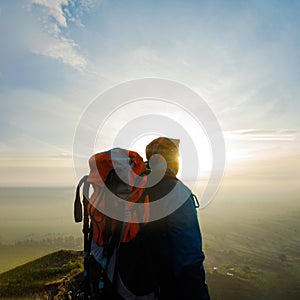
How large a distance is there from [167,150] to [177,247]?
149 centimetres

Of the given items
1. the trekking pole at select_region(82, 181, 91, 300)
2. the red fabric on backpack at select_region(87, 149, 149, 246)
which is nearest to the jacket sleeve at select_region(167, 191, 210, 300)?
the red fabric on backpack at select_region(87, 149, 149, 246)

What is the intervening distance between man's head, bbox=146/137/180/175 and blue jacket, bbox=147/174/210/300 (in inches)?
26.5

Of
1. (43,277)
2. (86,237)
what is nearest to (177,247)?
(86,237)

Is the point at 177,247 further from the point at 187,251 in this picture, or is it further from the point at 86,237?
the point at 86,237

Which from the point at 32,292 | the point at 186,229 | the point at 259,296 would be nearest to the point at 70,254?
the point at 32,292

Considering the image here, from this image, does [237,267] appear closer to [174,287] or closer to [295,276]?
[295,276]

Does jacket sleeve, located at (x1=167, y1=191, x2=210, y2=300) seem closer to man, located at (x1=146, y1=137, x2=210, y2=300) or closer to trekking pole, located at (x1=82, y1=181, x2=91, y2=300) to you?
man, located at (x1=146, y1=137, x2=210, y2=300)

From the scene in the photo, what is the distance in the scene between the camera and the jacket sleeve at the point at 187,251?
3.49 metres

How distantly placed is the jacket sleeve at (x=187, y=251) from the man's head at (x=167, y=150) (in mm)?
775

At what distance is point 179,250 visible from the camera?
11.6 ft

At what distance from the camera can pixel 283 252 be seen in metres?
182

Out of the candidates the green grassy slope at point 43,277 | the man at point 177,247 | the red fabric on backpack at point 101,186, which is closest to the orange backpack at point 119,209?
the red fabric on backpack at point 101,186

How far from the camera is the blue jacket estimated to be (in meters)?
3.50

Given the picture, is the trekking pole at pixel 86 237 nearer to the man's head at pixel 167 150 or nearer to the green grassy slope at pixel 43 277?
the man's head at pixel 167 150
